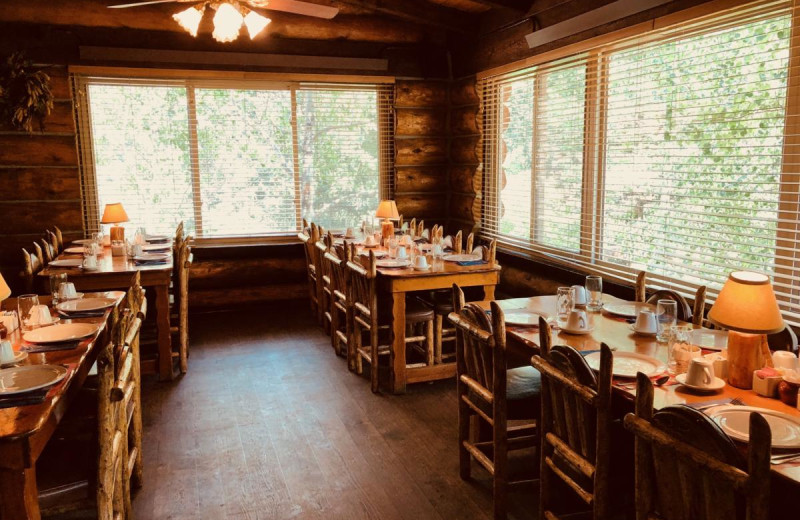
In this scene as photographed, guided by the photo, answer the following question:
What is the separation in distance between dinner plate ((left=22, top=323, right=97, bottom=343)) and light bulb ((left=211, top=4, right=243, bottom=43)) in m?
2.13

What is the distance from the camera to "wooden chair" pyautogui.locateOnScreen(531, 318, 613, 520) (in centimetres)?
204

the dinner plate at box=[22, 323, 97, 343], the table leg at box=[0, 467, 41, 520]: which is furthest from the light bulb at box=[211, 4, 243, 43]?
the table leg at box=[0, 467, 41, 520]

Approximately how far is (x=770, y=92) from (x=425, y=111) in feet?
14.0

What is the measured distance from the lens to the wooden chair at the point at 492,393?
2.65 metres

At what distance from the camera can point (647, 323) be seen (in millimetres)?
2850

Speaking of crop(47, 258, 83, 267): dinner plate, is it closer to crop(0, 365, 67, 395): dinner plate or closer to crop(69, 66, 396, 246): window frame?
crop(69, 66, 396, 246): window frame

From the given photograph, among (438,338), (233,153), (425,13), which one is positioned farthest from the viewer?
(233,153)

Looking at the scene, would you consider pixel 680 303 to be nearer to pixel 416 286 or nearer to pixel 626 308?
pixel 626 308

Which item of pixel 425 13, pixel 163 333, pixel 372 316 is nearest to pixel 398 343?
pixel 372 316

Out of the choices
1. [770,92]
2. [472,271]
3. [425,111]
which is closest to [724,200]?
[770,92]

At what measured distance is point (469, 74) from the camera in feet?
22.2

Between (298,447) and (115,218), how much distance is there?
3.24 metres

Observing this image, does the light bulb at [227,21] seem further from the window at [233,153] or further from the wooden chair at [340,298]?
the window at [233,153]

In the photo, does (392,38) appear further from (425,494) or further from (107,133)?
(425,494)
